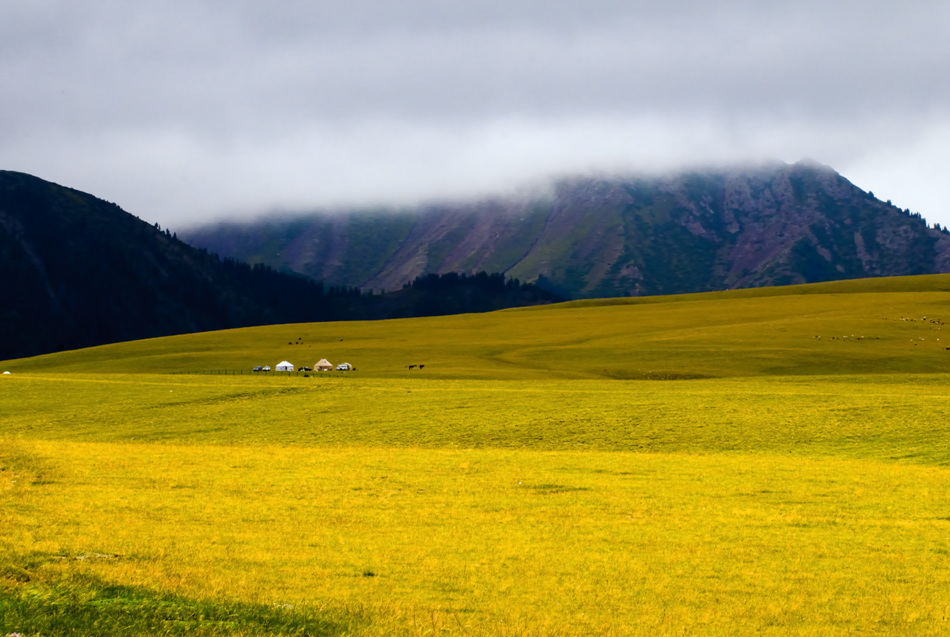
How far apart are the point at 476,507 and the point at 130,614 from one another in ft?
48.7

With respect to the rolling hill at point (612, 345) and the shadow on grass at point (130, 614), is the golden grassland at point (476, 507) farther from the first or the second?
the rolling hill at point (612, 345)

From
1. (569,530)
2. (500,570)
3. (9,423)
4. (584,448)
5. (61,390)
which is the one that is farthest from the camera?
(61,390)

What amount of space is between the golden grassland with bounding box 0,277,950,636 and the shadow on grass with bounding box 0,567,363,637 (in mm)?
70

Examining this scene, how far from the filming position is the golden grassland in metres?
17.1

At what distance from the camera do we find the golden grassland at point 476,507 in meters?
17.1

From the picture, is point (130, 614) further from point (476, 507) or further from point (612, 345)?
point (612, 345)

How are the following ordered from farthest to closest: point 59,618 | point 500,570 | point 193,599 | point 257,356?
point 257,356
point 500,570
point 193,599
point 59,618

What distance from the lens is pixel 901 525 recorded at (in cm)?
2586

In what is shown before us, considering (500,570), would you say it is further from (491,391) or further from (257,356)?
(257,356)

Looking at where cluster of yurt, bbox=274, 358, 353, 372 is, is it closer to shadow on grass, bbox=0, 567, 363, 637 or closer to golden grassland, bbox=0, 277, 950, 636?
golden grassland, bbox=0, 277, 950, 636

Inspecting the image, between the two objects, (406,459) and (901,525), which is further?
(406,459)

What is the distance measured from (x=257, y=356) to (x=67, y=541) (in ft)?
352

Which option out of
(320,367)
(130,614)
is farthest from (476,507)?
(320,367)

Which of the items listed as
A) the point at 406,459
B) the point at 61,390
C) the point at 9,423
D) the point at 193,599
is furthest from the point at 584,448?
the point at 61,390
